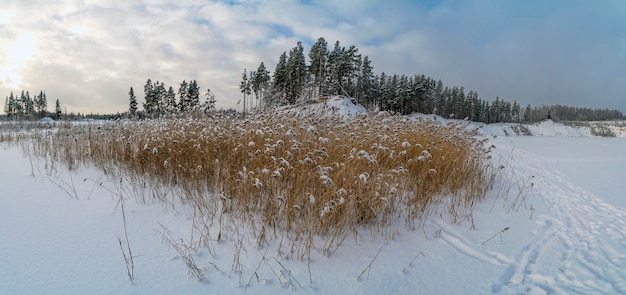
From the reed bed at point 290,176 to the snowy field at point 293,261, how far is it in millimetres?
236

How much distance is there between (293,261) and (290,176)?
4.05 feet

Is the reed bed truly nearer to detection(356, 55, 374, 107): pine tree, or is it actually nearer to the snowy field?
the snowy field

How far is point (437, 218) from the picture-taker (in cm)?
352

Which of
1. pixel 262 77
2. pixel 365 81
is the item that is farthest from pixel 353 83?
pixel 262 77

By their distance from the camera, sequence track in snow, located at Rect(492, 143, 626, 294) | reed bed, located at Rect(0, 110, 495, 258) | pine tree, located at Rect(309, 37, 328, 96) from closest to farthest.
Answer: track in snow, located at Rect(492, 143, 626, 294), reed bed, located at Rect(0, 110, 495, 258), pine tree, located at Rect(309, 37, 328, 96)

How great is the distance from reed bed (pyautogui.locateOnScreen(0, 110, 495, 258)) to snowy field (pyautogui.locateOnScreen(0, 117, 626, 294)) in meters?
0.24

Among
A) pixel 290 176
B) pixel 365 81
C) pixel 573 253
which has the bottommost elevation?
pixel 573 253

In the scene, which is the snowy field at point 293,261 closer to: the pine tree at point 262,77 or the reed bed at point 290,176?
the reed bed at point 290,176

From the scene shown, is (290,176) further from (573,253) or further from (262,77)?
(262,77)

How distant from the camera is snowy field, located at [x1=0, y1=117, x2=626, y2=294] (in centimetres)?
196

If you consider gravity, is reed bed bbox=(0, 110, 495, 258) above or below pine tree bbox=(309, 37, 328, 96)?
below

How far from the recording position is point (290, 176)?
3.38 metres

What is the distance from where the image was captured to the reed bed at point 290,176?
276cm

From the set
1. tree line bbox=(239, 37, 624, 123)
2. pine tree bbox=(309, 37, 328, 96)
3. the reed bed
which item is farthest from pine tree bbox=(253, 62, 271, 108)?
the reed bed
